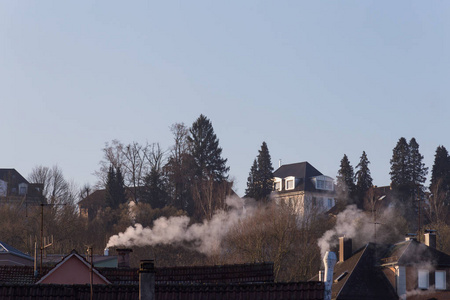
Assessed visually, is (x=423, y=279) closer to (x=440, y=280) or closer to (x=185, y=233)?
(x=440, y=280)

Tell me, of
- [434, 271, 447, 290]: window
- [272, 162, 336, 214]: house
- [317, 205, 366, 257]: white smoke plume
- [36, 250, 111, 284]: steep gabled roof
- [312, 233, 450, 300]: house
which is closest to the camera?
[36, 250, 111, 284]: steep gabled roof

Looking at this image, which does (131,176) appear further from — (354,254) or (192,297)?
(192,297)

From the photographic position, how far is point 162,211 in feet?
337

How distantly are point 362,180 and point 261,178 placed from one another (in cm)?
1341

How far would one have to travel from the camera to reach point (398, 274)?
2119 inches

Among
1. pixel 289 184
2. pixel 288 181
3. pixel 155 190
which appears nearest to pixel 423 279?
pixel 155 190

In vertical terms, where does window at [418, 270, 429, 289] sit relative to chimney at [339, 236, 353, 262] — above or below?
below

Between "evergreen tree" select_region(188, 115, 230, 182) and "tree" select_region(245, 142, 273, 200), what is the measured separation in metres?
3.86

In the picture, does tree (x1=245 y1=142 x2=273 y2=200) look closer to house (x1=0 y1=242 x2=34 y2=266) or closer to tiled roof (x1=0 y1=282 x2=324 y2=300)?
house (x1=0 y1=242 x2=34 y2=266)

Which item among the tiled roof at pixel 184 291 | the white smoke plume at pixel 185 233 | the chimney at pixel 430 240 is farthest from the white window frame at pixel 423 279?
the tiled roof at pixel 184 291

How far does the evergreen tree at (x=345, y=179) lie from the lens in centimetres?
11444

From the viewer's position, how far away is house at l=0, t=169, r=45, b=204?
110 m

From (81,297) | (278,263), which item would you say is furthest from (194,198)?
(81,297)

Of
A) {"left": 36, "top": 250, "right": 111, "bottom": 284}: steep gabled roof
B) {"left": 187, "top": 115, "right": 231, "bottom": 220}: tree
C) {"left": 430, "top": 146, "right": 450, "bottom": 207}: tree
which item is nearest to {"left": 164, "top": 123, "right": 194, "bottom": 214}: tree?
{"left": 187, "top": 115, "right": 231, "bottom": 220}: tree
